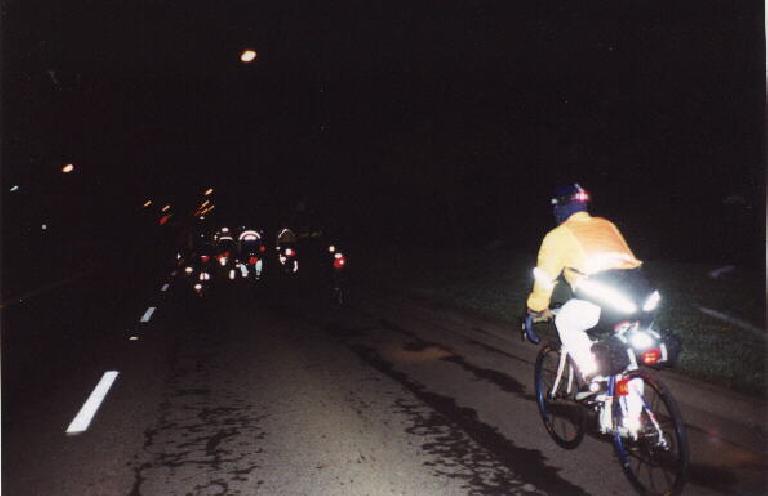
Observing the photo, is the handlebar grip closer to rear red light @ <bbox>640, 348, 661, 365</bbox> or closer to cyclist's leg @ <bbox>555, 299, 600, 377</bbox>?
cyclist's leg @ <bbox>555, 299, 600, 377</bbox>

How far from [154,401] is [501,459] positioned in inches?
155

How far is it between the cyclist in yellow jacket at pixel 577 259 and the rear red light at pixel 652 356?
492 mm

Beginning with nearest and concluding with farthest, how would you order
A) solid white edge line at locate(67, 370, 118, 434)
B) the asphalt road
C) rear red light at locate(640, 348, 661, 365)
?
1. rear red light at locate(640, 348, 661, 365)
2. the asphalt road
3. solid white edge line at locate(67, 370, 118, 434)

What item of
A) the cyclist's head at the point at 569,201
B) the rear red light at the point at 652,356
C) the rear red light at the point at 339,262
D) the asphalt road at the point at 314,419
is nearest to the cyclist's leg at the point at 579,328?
the rear red light at the point at 652,356

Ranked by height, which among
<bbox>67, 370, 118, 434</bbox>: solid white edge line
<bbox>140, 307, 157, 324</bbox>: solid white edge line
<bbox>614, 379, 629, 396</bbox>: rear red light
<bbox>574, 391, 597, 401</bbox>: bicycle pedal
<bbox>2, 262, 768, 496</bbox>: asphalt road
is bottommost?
<bbox>2, 262, 768, 496</bbox>: asphalt road

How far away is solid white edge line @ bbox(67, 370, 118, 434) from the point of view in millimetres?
6578

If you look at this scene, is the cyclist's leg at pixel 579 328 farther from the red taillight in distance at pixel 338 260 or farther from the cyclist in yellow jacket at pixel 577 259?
the red taillight in distance at pixel 338 260

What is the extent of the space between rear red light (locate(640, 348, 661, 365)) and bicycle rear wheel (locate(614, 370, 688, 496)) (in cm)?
13

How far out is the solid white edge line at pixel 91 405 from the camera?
658 centimetres

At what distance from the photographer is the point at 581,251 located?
5023 millimetres

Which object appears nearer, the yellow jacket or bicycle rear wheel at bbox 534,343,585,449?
the yellow jacket

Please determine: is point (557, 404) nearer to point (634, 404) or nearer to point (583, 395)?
point (583, 395)

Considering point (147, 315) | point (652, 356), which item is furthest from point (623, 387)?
point (147, 315)

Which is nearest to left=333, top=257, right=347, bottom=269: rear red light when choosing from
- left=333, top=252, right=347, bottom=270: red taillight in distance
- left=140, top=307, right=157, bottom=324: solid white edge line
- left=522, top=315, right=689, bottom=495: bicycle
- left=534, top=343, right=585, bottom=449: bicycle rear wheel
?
left=333, top=252, right=347, bottom=270: red taillight in distance
